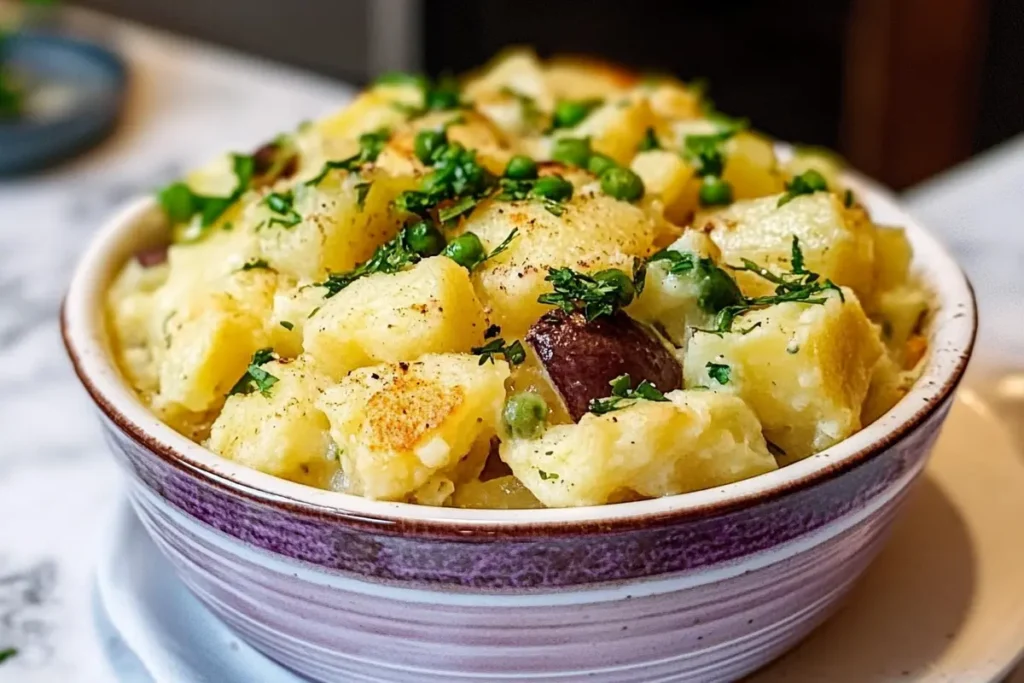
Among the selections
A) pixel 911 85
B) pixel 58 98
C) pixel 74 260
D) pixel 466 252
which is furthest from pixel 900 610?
pixel 911 85

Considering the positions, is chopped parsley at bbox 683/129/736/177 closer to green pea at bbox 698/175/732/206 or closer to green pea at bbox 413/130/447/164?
green pea at bbox 698/175/732/206

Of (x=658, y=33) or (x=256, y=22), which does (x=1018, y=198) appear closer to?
(x=658, y=33)

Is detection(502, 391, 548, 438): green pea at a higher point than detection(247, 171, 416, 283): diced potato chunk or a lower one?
lower

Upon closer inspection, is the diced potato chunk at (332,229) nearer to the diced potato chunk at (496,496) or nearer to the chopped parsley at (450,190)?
the chopped parsley at (450,190)

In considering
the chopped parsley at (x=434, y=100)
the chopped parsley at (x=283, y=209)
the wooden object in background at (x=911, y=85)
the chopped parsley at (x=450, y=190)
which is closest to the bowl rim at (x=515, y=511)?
the chopped parsley at (x=283, y=209)

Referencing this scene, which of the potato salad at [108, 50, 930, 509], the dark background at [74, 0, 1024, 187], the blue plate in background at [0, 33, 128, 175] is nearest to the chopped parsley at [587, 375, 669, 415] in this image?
the potato salad at [108, 50, 930, 509]

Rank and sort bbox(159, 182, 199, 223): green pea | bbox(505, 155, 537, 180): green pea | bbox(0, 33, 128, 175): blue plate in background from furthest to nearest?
bbox(0, 33, 128, 175): blue plate in background < bbox(159, 182, 199, 223): green pea < bbox(505, 155, 537, 180): green pea
